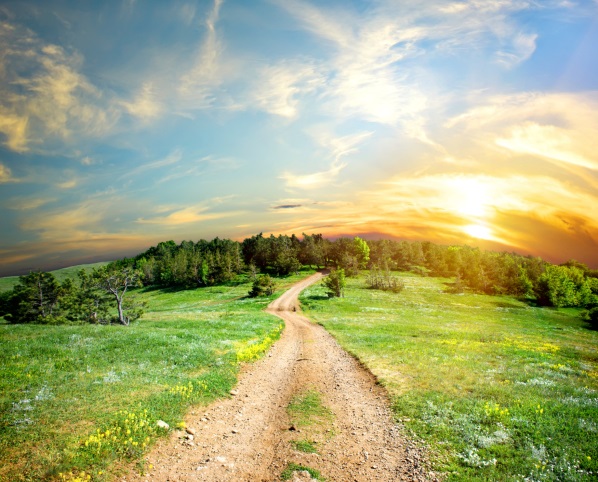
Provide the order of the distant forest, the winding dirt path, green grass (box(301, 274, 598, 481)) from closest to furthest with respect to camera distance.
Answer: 1. the winding dirt path
2. green grass (box(301, 274, 598, 481))
3. the distant forest

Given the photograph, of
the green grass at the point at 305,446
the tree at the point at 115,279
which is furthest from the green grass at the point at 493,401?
the tree at the point at 115,279

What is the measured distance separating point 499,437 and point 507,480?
8.33 ft

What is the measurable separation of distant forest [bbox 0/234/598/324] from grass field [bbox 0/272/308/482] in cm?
1703

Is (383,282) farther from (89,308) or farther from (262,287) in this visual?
(89,308)

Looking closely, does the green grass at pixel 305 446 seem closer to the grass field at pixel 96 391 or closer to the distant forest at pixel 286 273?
the grass field at pixel 96 391

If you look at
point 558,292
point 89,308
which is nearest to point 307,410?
point 89,308

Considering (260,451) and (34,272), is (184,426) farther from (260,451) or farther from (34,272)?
(34,272)

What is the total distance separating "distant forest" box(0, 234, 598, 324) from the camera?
41031 mm

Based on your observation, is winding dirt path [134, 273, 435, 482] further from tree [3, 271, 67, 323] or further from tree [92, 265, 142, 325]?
tree [3, 271, 67, 323]

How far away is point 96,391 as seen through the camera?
1323 cm

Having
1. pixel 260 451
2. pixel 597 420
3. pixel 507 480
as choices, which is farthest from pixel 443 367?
pixel 260 451

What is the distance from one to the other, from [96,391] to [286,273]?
103073 millimetres

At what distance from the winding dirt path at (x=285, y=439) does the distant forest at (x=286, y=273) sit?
28.4 metres

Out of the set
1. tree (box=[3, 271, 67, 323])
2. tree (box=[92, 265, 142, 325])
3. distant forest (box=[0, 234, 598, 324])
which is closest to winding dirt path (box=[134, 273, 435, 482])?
tree (box=[92, 265, 142, 325])
